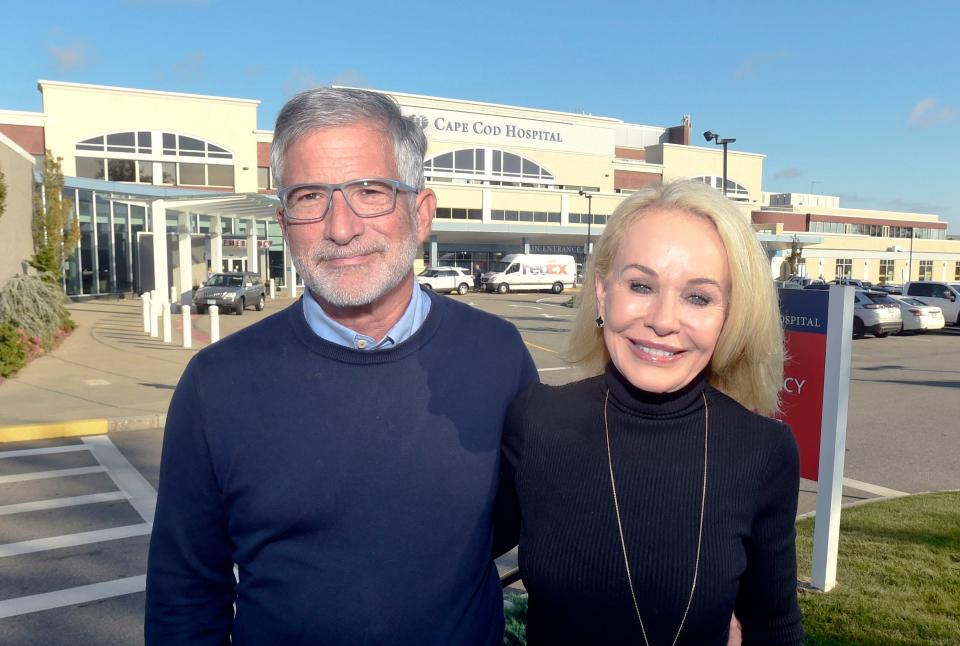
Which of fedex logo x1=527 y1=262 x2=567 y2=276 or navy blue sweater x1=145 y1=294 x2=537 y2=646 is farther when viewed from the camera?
fedex logo x1=527 y1=262 x2=567 y2=276

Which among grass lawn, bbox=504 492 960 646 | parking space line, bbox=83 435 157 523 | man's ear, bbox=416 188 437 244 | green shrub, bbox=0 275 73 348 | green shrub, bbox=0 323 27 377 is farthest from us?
green shrub, bbox=0 275 73 348

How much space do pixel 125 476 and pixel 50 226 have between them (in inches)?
671

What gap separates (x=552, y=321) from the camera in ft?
87.0

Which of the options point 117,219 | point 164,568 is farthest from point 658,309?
point 117,219

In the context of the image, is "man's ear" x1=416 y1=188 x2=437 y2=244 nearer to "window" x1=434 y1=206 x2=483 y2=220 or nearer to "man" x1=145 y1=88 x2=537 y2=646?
"man" x1=145 y1=88 x2=537 y2=646

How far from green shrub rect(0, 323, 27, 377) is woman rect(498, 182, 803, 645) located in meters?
13.6

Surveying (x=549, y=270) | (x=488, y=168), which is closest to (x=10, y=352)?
(x=549, y=270)

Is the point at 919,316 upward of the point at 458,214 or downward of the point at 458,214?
downward

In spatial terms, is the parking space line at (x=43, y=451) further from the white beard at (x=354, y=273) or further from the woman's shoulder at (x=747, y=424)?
the woman's shoulder at (x=747, y=424)

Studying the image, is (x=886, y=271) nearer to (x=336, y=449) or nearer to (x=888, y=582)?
(x=888, y=582)

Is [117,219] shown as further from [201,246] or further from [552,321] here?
[552,321]

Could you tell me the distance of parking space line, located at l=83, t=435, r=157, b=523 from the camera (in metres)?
6.55

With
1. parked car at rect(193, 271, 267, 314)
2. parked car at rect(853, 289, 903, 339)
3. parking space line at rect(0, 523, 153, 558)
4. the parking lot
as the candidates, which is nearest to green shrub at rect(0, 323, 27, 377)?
the parking lot

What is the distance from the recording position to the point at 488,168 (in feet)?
180
